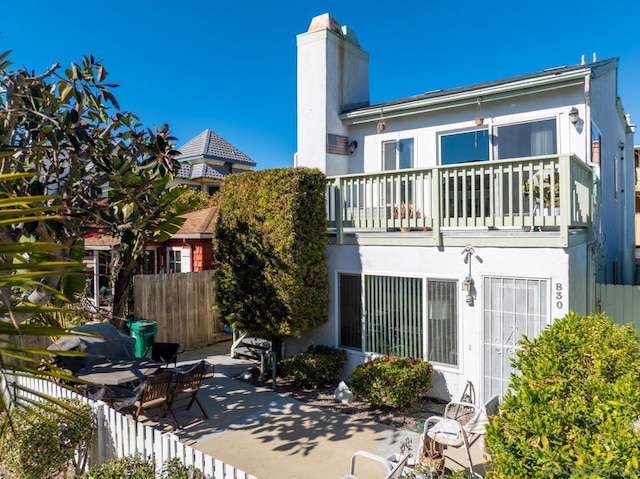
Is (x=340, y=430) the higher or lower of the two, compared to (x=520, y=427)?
lower

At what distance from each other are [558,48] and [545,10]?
391 centimetres

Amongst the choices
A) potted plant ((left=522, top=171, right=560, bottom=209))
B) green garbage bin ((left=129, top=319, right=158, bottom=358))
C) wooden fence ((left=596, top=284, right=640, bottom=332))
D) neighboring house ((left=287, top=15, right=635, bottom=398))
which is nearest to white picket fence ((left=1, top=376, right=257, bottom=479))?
green garbage bin ((left=129, top=319, right=158, bottom=358))

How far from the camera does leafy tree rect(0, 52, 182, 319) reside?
6135 millimetres

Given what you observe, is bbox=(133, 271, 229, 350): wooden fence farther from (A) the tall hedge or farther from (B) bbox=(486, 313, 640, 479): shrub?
(B) bbox=(486, 313, 640, 479): shrub

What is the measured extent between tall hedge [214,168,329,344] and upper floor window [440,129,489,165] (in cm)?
373

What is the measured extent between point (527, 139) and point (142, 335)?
1022 centimetres

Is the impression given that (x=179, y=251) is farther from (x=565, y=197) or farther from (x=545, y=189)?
(x=565, y=197)

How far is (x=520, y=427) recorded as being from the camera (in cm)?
303

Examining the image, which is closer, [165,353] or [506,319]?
[506,319]

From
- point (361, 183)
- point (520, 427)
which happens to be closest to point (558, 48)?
point (361, 183)

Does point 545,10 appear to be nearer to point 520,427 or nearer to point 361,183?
point 361,183

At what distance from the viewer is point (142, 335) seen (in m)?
10.5

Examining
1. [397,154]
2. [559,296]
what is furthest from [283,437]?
[397,154]

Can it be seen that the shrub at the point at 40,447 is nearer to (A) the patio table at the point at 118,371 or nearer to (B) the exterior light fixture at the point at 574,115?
(A) the patio table at the point at 118,371
